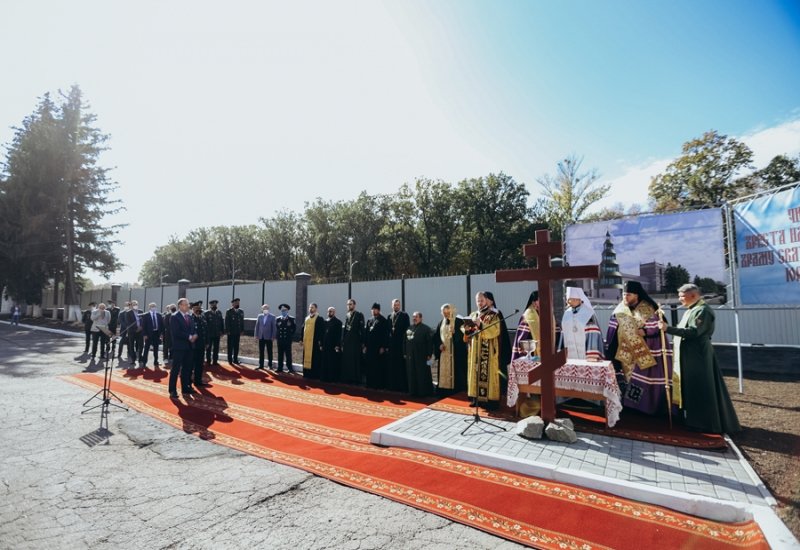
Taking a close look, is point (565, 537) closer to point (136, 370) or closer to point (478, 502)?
point (478, 502)

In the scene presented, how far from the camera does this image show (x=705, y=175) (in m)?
23.4

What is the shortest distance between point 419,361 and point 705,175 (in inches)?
928

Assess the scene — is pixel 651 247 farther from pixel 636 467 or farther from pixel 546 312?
pixel 636 467

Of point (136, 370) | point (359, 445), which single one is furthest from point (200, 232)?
point (359, 445)

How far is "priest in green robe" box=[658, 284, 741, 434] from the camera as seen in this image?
5527 millimetres

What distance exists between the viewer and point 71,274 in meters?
28.8

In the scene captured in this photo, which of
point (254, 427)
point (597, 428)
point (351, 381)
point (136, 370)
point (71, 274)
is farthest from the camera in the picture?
point (71, 274)

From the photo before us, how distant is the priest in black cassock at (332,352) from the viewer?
395 inches

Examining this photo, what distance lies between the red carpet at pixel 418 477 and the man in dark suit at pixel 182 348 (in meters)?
0.39

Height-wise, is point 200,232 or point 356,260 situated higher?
point 200,232

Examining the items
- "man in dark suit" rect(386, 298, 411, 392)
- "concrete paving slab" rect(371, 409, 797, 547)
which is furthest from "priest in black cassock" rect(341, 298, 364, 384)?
"concrete paving slab" rect(371, 409, 797, 547)

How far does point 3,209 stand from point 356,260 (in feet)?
85.4

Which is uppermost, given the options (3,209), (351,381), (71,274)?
(3,209)

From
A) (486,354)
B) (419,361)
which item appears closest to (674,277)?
(486,354)
